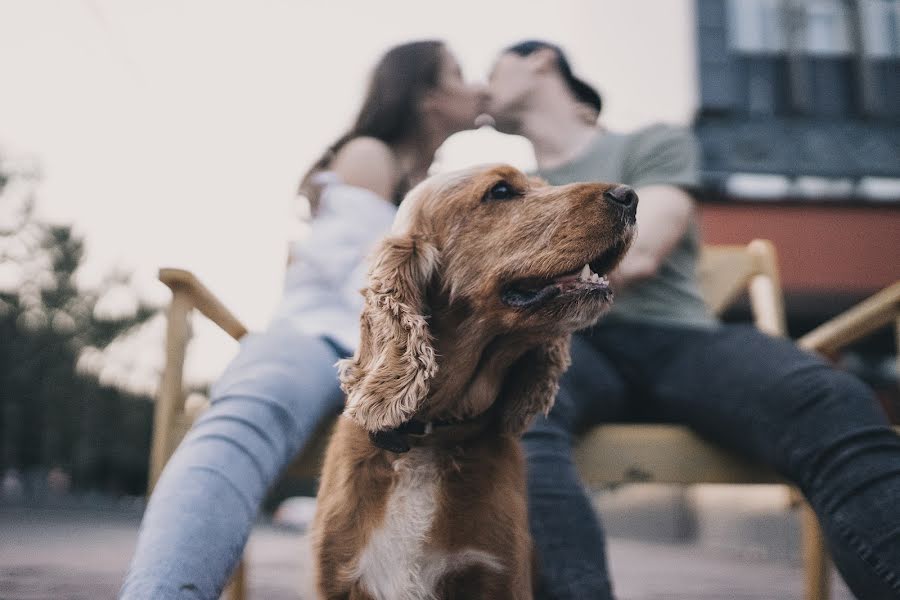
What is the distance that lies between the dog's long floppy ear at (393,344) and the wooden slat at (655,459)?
570 mm

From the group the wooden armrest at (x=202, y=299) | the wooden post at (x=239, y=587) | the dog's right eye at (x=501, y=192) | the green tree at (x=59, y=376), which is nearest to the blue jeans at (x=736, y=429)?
the dog's right eye at (x=501, y=192)

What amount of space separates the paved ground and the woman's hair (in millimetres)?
1060

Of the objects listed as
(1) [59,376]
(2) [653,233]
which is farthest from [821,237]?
(1) [59,376]

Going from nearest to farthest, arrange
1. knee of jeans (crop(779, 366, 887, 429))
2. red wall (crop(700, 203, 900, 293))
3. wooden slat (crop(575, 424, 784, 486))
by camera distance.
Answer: knee of jeans (crop(779, 366, 887, 429))
wooden slat (crop(575, 424, 784, 486))
red wall (crop(700, 203, 900, 293))

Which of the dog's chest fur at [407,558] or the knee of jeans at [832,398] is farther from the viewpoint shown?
the knee of jeans at [832,398]

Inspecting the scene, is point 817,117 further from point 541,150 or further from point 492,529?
point 492,529

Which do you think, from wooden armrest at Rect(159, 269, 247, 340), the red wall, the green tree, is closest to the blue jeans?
wooden armrest at Rect(159, 269, 247, 340)

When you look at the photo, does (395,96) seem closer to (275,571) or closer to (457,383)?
(457,383)

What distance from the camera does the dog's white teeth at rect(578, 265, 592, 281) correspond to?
4.52ft

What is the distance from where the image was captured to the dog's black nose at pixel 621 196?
4.45 feet

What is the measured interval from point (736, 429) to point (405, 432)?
0.70 m

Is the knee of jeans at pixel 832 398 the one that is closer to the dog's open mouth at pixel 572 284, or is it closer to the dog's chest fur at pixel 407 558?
the dog's open mouth at pixel 572 284

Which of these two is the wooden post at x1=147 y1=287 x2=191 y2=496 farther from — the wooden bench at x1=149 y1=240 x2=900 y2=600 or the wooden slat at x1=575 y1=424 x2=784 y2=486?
the wooden slat at x1=575 y1=424 x2=784 y2=486

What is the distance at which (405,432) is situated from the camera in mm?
1423
